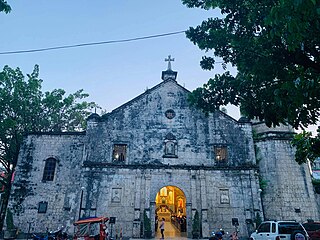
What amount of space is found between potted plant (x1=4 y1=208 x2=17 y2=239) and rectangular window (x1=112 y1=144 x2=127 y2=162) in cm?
812

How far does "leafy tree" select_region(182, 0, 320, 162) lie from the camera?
247 inches

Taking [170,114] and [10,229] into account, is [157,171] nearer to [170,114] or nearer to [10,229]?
[170,114]

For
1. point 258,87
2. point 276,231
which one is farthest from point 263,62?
point 276,231

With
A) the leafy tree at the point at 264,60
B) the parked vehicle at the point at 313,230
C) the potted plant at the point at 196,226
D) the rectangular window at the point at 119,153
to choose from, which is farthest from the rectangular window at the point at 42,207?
the parked vehicle at the point at 313,230

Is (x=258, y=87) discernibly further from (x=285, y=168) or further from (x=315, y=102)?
(x=285, y=168)

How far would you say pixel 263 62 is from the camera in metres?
9.16

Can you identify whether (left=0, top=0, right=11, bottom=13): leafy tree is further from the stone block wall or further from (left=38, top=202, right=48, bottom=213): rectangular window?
(left=38, top=202, right=48, bottom=213): rectangular window

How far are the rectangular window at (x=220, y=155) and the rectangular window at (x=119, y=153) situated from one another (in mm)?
7224

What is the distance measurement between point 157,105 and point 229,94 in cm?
998

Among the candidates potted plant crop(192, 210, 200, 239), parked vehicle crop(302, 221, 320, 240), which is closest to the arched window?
potted plant crop(192, 210, 200, 239)

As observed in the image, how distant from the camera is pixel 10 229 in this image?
16781 millimetres

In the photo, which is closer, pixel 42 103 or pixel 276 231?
pixel 276 231

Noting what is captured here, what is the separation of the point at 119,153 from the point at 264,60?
13340mm

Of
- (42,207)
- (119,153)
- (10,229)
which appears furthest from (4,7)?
(10,229)
